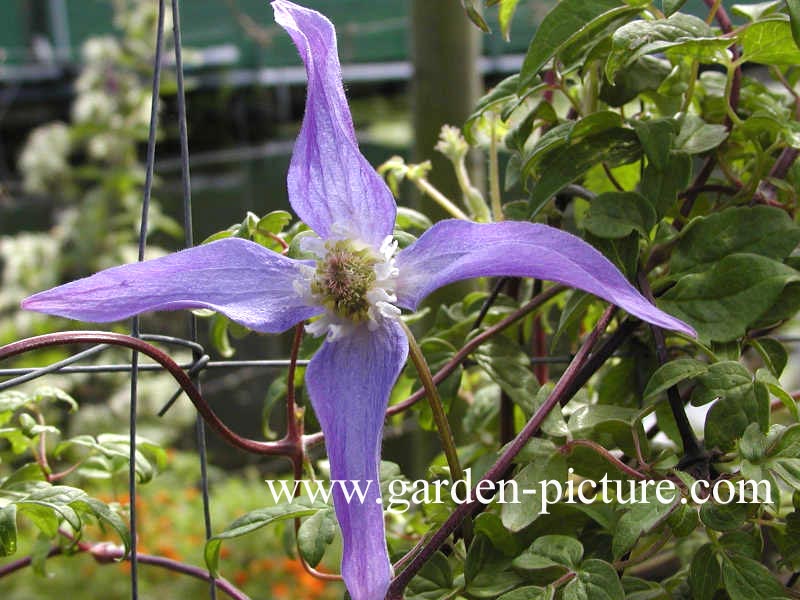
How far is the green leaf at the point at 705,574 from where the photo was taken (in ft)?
1.60

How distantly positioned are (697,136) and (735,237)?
0.08m

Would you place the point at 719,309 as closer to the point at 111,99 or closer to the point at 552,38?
the point at 552,38

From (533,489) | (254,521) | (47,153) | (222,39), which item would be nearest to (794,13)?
(533,489)

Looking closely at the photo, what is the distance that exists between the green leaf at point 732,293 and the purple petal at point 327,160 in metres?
0.19

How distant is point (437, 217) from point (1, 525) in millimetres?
631

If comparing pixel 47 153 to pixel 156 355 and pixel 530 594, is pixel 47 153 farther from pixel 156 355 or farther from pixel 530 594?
pixel 530 594

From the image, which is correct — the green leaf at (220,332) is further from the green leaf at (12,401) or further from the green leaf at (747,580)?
the green leaf at (747,580)

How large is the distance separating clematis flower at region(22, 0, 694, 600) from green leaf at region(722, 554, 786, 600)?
162mm

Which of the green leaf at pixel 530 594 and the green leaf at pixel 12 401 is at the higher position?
the green leaf at pixel 12 401

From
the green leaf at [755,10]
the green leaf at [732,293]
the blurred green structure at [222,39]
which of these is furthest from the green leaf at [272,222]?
the blurred green structure at [222,39]

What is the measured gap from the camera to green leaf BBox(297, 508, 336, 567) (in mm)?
518

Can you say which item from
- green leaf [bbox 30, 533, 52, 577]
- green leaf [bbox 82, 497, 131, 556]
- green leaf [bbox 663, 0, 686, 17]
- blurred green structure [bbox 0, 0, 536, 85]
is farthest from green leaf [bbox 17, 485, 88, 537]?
blurred green structure [bbox 0, 0, 536, 85]

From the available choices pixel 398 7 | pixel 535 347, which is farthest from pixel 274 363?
pixel 398 7

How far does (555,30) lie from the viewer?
0.52m
